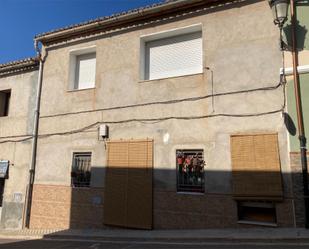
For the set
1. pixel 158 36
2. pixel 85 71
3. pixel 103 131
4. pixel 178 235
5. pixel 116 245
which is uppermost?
pixel 158 36

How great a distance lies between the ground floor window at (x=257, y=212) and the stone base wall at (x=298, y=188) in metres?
0.51

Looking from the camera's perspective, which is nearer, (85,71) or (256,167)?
(256,167)

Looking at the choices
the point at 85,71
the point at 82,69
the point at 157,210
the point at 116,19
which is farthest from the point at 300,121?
the point at 82,69

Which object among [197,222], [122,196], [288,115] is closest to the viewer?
[288,115]

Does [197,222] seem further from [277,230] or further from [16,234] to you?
[16,234]

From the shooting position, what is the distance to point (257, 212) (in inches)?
308

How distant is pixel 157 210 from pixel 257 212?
250 cm

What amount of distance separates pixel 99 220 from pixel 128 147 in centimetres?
223

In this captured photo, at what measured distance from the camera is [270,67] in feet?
26.4

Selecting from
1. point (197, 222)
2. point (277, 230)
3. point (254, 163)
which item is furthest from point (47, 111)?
point (277, 230)

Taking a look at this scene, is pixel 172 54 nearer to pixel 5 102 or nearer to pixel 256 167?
pixel 256 167

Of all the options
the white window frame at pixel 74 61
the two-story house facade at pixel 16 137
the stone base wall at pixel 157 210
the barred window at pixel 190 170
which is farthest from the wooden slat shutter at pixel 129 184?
the two-story house facade at pixel 16 137

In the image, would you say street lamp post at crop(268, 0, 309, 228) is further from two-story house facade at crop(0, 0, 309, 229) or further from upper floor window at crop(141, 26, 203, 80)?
upper floor window at crop(141, 26, 203, 80)

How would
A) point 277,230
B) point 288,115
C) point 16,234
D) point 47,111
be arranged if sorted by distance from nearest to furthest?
point 277,230 → point 288,115 → point 16,234 → point 47,111
